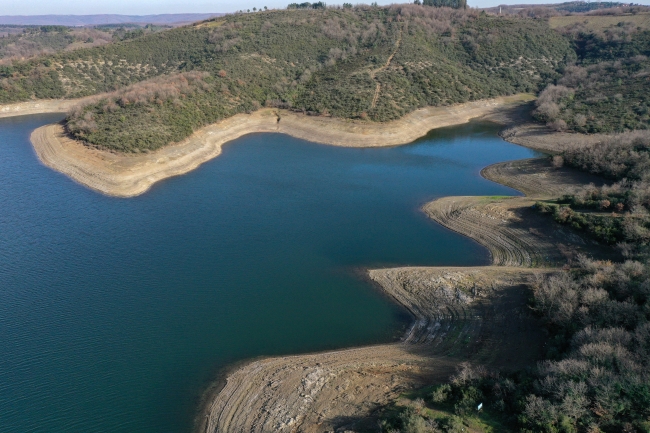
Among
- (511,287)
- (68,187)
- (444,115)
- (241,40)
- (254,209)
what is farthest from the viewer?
(241,40)

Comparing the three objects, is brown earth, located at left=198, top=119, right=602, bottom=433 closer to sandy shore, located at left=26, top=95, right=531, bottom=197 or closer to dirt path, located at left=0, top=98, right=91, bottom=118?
sandy shore, located at left=26, top=95, right=531, bottom=197

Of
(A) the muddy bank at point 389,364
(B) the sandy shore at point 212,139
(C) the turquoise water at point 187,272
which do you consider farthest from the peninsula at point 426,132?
(C) the turquoise water at point 187,272

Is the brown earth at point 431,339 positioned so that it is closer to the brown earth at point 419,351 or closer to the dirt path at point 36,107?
the brown earth at point 419,351

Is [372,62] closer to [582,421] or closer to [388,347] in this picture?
[388,347]

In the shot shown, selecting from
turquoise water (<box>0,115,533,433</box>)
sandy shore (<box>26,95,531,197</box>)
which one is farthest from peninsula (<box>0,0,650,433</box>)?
turquoise water (<box>0,115,533,433</box>)

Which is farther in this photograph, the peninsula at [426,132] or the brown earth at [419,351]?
the brown earth at [419,351]

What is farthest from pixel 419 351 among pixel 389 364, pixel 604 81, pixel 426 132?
pixel 604 81

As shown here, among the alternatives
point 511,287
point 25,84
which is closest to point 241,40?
point 25,84
